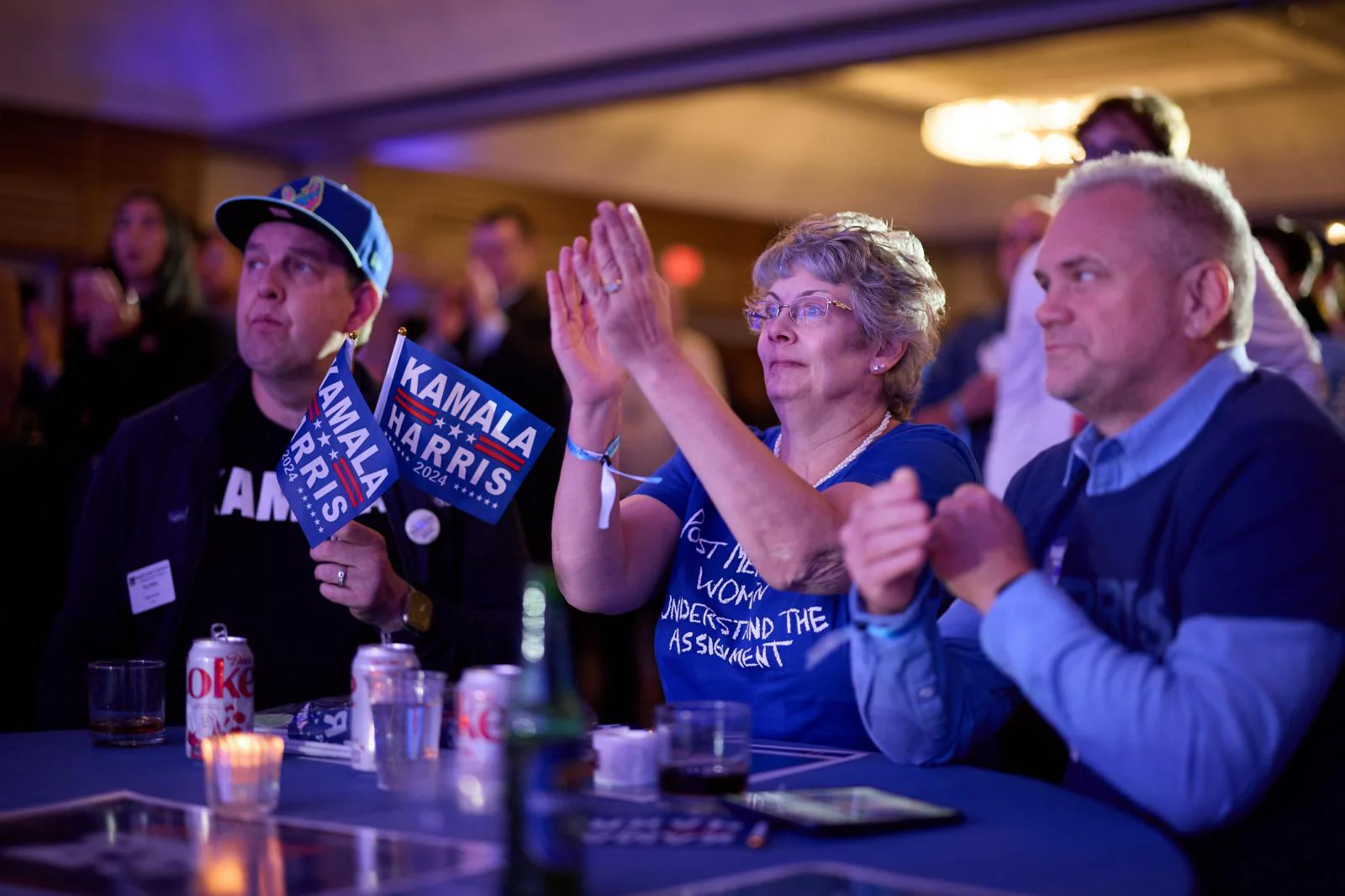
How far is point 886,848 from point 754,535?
0.59 metres

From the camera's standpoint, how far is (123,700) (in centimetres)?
192

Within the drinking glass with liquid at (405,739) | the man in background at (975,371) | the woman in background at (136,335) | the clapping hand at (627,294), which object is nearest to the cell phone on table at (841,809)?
the drinking glass with liquid at (405,739)

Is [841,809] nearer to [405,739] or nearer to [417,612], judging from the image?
[405,739]

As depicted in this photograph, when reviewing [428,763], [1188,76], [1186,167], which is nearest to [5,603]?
[428,763]

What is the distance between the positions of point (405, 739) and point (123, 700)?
0.49m

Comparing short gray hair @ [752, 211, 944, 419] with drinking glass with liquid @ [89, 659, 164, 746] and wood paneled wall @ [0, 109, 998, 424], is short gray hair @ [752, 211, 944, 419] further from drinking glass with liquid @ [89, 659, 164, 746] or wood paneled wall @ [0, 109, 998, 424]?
wood paneled wall @ [0, 109, 998, 424]

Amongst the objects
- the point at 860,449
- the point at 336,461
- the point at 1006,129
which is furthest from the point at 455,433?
the point at 1006,129

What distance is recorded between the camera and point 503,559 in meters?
2.74

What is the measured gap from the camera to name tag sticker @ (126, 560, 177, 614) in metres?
2.57

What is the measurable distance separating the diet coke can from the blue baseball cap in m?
1.08

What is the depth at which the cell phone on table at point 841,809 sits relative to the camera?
1434 millimetres

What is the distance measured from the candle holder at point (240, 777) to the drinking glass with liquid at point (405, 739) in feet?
0.50

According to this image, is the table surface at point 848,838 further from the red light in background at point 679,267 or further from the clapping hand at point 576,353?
the red light in background at point 679,267

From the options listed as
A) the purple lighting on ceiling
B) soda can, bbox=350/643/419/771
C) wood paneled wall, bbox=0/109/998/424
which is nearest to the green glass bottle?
soda can, bbox=350/643/419/771
